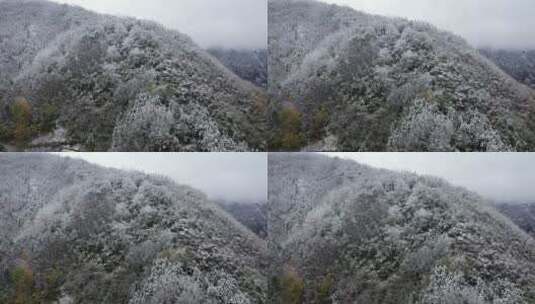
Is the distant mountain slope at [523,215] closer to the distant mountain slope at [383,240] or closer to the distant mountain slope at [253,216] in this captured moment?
the distant mountain slope at [383,240]

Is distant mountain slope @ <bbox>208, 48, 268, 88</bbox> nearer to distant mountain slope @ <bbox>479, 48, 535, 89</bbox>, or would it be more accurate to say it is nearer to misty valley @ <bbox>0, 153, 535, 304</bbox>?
misty valley @ <bbox>0, 153, 535, 304</bbox>

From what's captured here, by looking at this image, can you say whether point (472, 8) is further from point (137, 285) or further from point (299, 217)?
point (137, 285)

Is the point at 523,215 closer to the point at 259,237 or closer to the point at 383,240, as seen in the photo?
the point at 383,240

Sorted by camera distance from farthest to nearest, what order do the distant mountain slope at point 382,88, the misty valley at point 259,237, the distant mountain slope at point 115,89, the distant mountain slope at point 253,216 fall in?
the distant mountain slope at point 253,216
the distant mountain slope at point 115,89
the distant mountain slope at point 382,88
the misty valley at point 259,237

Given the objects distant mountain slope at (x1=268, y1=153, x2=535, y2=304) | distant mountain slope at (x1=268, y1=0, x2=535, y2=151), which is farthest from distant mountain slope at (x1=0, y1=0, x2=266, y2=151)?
distant mountain slope at (x1=268, y1=153, x2=535, y2=304)

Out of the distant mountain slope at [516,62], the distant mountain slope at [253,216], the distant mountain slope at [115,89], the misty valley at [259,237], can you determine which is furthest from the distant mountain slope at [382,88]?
the distant mountain slope at [253,216]

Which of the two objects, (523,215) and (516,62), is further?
(516,62)

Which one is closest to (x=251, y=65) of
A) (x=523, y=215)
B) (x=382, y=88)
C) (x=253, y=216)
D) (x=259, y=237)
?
(x=382, y=88)
